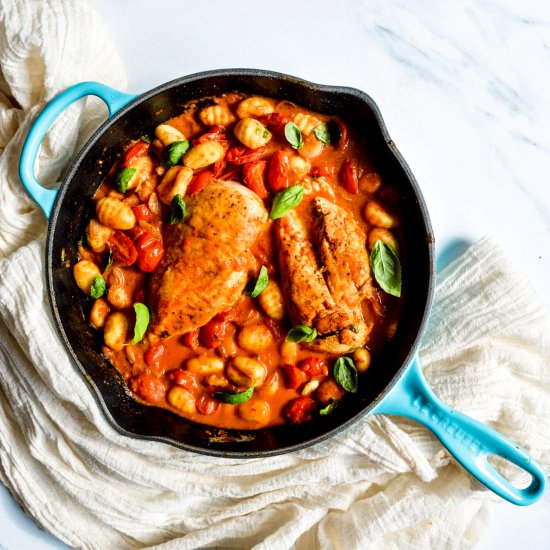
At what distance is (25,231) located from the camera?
3266mm

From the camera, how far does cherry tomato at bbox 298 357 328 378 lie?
3195 millimetres

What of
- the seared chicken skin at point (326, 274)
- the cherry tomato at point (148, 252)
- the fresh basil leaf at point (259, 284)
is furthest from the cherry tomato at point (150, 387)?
the seared chicken skin at point (326, 274)

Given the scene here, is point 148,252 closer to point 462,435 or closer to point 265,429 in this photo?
point 265,429

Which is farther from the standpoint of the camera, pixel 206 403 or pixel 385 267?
pixel 206 403

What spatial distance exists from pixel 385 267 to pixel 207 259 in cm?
85

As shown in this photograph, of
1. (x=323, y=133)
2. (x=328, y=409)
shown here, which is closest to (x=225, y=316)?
(x=328, y=409)

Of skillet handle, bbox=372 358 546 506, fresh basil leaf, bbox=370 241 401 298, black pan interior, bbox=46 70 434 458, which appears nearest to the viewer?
skillet handle, bbox=372 358 546 506

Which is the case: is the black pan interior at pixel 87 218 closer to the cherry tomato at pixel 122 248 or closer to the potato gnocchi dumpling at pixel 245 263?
the potato gnocchi dumpling at pixel 245 263

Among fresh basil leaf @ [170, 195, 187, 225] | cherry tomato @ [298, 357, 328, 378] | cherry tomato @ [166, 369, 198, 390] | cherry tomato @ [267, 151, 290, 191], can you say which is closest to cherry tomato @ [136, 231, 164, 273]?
fresh basil leaf @ [170, 195, 187, 225]

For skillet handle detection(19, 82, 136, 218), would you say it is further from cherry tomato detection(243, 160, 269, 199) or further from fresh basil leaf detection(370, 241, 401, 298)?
fresh basil leaf detection(370, 241, 401, 298)

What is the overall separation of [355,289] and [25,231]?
1650 mm

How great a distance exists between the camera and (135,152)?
3.29m

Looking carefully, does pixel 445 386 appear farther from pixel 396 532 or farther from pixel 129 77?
pixel 129 77

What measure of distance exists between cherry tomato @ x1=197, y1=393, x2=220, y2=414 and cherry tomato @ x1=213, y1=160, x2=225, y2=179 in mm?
1086
